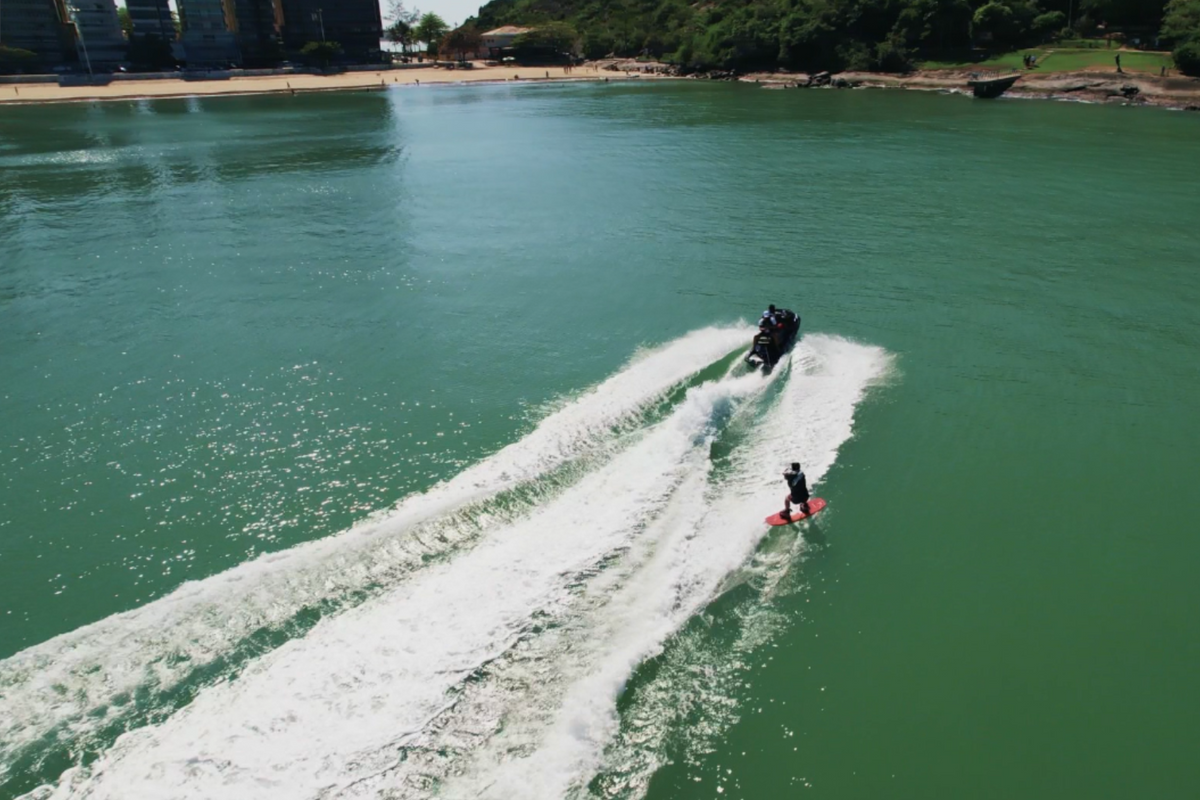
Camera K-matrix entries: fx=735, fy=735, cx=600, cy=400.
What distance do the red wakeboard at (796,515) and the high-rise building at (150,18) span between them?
7095 inches

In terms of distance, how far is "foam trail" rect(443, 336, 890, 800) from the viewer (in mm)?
10945

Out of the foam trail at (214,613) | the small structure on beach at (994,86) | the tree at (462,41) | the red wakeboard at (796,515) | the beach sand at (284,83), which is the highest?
the tree at (462,41)

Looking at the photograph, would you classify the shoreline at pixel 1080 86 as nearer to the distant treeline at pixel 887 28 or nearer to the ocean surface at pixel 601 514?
the distant treeline at pixel 887 28

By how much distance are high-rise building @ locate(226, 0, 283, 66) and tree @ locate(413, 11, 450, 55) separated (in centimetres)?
4032

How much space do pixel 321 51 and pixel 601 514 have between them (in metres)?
170

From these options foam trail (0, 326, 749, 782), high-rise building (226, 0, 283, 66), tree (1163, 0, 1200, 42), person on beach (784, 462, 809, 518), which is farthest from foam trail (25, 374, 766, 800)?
high-rise building (226, 0, 283, 66)

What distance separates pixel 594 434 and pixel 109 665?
11264mm

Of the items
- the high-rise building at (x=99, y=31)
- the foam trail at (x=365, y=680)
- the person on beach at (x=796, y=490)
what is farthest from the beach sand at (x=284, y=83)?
the person on beach at (x=796, y=490)

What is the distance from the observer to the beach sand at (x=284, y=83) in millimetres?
119938

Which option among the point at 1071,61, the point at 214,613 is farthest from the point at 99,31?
the point at 214,613

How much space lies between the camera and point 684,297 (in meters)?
29.3

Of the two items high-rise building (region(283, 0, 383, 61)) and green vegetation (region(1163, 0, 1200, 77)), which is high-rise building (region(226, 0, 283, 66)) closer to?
high-rise building (region(283, 0, 383, 61))

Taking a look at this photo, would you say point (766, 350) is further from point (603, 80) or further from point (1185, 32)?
point (603, 80)

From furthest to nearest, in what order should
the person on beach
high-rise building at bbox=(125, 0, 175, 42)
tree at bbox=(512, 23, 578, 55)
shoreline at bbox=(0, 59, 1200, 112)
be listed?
tree at bbox=(512, 23, 578, 55) < high-rise building at bbox=(125, 0, 175, 42) < shoreline at bbox=(0, 59, 1200, 112) < the person on beach
